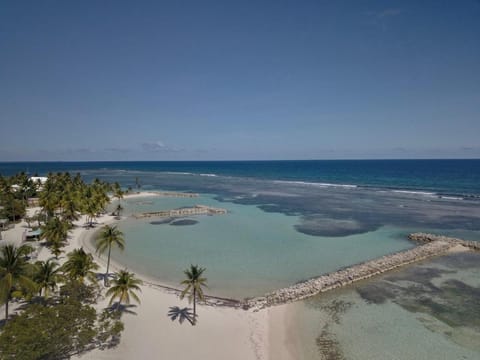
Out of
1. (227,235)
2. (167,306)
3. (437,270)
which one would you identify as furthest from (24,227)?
(437,270)

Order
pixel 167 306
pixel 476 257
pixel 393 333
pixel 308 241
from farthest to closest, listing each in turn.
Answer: pixel 308 241 → pixel 476 257 → pixel 167 306 → pixel 393 333

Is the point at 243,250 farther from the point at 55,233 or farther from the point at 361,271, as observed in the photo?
the point at 55,233

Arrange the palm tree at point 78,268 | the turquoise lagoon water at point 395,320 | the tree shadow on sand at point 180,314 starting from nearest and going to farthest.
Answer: the turquoise lagoon water at point 395,320, the tree shadow on sand at point 180,314, the palm tree at point 78,268

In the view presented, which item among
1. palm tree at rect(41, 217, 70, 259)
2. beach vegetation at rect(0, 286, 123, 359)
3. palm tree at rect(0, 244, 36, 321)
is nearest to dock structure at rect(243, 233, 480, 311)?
beach vegetation at rect(0, 286, 123, 359)

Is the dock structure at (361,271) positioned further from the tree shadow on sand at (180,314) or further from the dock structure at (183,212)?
the dock structure at (183,212)

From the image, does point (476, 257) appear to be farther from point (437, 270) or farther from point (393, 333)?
point (393, 333)

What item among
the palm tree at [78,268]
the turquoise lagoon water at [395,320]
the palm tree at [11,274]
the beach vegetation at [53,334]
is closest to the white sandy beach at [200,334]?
the beach vegetation at [53,334]

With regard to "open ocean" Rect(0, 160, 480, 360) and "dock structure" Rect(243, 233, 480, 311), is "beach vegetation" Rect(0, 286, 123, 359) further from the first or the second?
"dock structure" Rect(243, 233, 480, 311)

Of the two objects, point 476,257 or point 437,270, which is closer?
point 437,270

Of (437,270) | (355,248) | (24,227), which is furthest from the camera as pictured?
(24,227)
